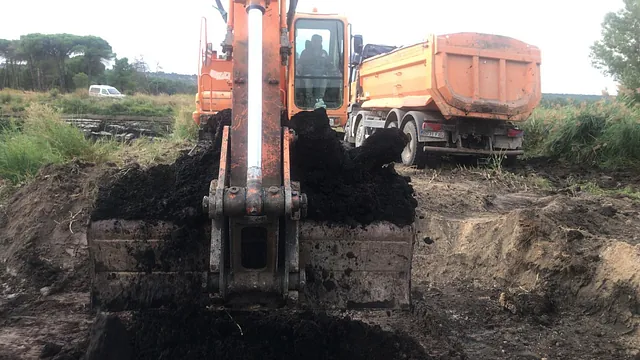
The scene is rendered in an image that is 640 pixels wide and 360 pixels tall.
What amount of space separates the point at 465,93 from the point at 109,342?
7.62 m

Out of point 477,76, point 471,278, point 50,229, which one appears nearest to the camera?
point 471,278

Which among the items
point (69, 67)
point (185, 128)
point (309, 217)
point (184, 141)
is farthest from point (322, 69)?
point (69, 67)

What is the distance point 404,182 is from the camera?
335 cm

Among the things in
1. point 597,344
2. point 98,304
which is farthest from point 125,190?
point 597,344

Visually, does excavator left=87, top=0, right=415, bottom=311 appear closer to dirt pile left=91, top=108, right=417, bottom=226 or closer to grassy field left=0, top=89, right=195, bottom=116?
dirt pile left=91, top=108, right=417, bottom=226

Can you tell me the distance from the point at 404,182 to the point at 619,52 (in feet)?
66.7

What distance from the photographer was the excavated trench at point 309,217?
9.23 ft

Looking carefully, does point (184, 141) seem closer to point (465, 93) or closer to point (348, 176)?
point (465, 93)

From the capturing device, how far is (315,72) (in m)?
7.75

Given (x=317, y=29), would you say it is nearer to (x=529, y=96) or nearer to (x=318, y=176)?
(x=529, y=96)

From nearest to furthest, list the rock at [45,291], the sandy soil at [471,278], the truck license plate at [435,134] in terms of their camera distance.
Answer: the sandy soil at [471,278], the rock at [45,291], the truck license plate at [435,134]

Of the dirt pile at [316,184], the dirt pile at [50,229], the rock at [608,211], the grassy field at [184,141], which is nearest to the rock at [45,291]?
the dirt pile at [50,229]

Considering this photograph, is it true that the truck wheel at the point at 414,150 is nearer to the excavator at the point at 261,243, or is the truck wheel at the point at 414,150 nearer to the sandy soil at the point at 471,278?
the sandy soil at the point at 471,278

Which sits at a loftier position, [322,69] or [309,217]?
[322,69]
